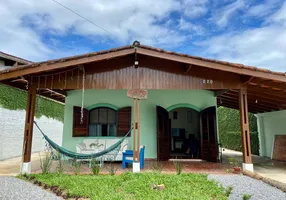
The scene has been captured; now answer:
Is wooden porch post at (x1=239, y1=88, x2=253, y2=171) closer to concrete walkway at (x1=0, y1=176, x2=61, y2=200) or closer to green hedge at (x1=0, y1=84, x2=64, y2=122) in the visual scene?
concrete walkway at (x1=0, y1=176, x2=61, y2=200)

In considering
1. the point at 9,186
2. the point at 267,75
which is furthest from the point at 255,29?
the point at 9,186

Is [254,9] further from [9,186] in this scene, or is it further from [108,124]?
[9,186]

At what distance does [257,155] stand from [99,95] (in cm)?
791

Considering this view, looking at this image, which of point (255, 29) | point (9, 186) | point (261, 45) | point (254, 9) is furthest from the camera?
point (261, 45)

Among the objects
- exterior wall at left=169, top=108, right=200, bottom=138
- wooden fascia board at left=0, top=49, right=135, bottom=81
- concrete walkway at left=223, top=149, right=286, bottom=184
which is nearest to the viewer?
concrete walkway at left=223, top=149, right=286, bottom=184

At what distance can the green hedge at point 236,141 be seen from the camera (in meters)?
10.5

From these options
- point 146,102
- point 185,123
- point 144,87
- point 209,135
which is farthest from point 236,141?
point 144,87

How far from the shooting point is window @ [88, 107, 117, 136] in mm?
8023

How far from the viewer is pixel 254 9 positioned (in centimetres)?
946

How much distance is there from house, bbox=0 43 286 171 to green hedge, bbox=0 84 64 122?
1.52 metres

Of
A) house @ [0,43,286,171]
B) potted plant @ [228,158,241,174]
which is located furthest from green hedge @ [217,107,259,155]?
potted plant @ [228,158,241,174]

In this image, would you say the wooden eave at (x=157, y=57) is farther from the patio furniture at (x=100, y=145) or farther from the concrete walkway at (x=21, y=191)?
the patio furniture at (x=100, y=145)

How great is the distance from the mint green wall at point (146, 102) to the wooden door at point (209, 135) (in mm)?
498

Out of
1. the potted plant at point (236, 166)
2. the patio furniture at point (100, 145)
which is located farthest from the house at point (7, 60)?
the potted plant at point (236, 166)
